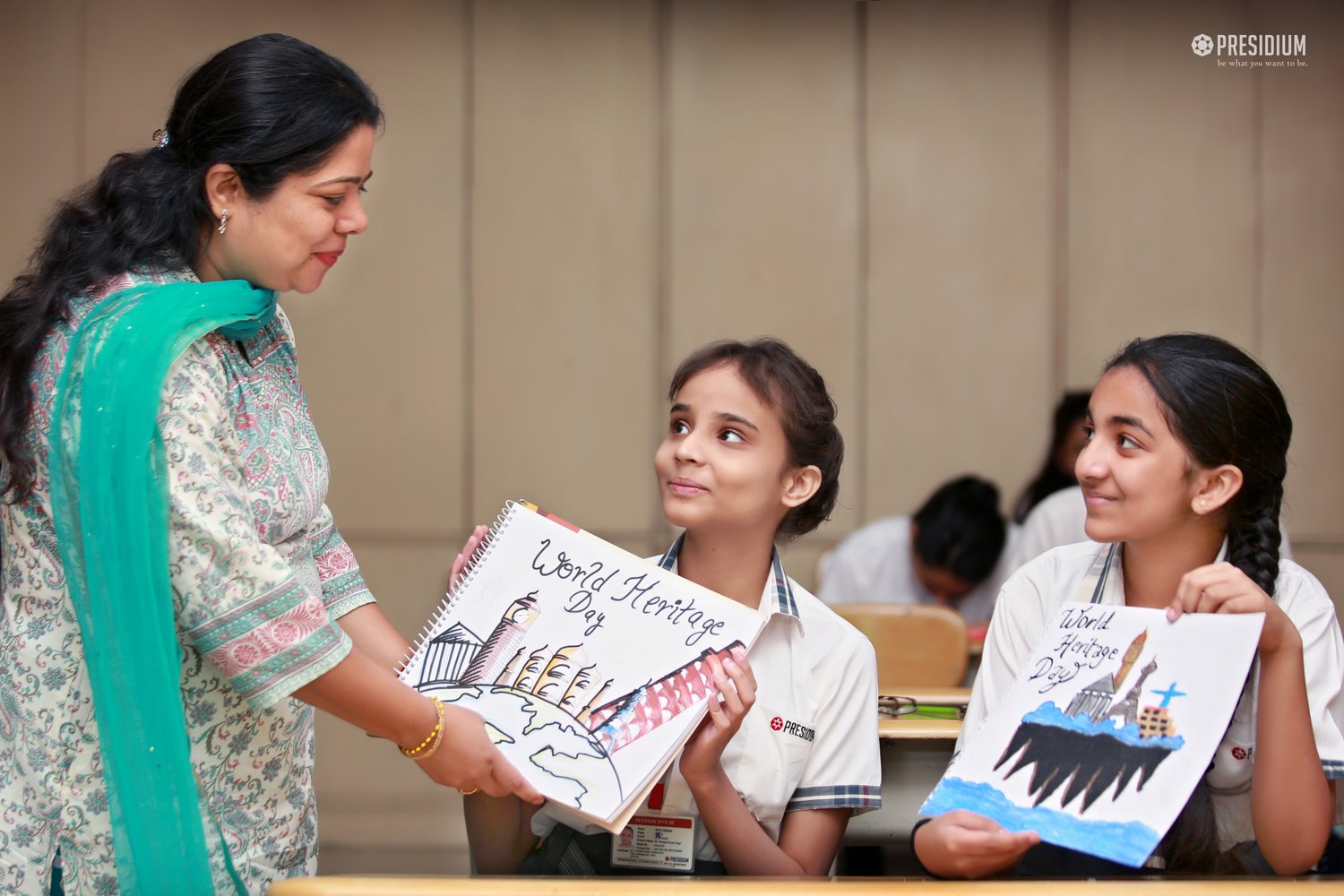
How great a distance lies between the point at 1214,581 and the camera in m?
1.35

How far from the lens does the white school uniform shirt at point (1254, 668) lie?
4.81ft

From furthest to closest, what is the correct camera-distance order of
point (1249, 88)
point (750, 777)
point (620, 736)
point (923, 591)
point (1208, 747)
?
point (1249, 88) < point (923, 591) < point (750, 777) < point (620, 736) < point (1208, 747)

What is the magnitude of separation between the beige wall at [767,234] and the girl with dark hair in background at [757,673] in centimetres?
251

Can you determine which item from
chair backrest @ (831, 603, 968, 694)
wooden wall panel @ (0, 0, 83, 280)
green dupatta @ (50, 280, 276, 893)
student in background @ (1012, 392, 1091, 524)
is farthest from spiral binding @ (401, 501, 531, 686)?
wooden wall panel @ (0, 0, 83, 280)

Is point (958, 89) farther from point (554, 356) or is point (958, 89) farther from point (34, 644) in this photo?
point (34, 644)

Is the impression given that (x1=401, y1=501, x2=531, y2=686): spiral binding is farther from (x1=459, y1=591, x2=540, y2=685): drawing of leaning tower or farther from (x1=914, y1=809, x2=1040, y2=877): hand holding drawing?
(x1=914, y1=809, x2=1040, y2=877): hand holding drawing

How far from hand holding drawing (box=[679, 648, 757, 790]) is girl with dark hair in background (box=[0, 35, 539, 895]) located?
225 mm

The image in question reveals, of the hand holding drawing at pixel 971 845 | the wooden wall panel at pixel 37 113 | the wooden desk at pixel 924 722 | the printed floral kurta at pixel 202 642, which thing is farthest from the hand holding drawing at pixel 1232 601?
the wooden wall panel at pixel 37 113

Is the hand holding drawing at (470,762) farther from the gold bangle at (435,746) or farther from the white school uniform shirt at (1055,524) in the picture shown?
the white school uniform shirt at (1055,524)

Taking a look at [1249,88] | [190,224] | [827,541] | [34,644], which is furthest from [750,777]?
[1249,88]

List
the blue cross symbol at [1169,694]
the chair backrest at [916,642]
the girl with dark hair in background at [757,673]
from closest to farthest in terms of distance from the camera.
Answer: the blue cross symbol at [1169,694] → the girl with dark hair in background at [757,673] → the chair backrest at [916,642]

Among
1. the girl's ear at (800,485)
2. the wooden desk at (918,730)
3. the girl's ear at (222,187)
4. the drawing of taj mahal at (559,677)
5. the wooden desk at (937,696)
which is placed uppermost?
the girl's ear at (222,187)

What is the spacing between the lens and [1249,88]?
4.33m

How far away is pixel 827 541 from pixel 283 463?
316 cm
